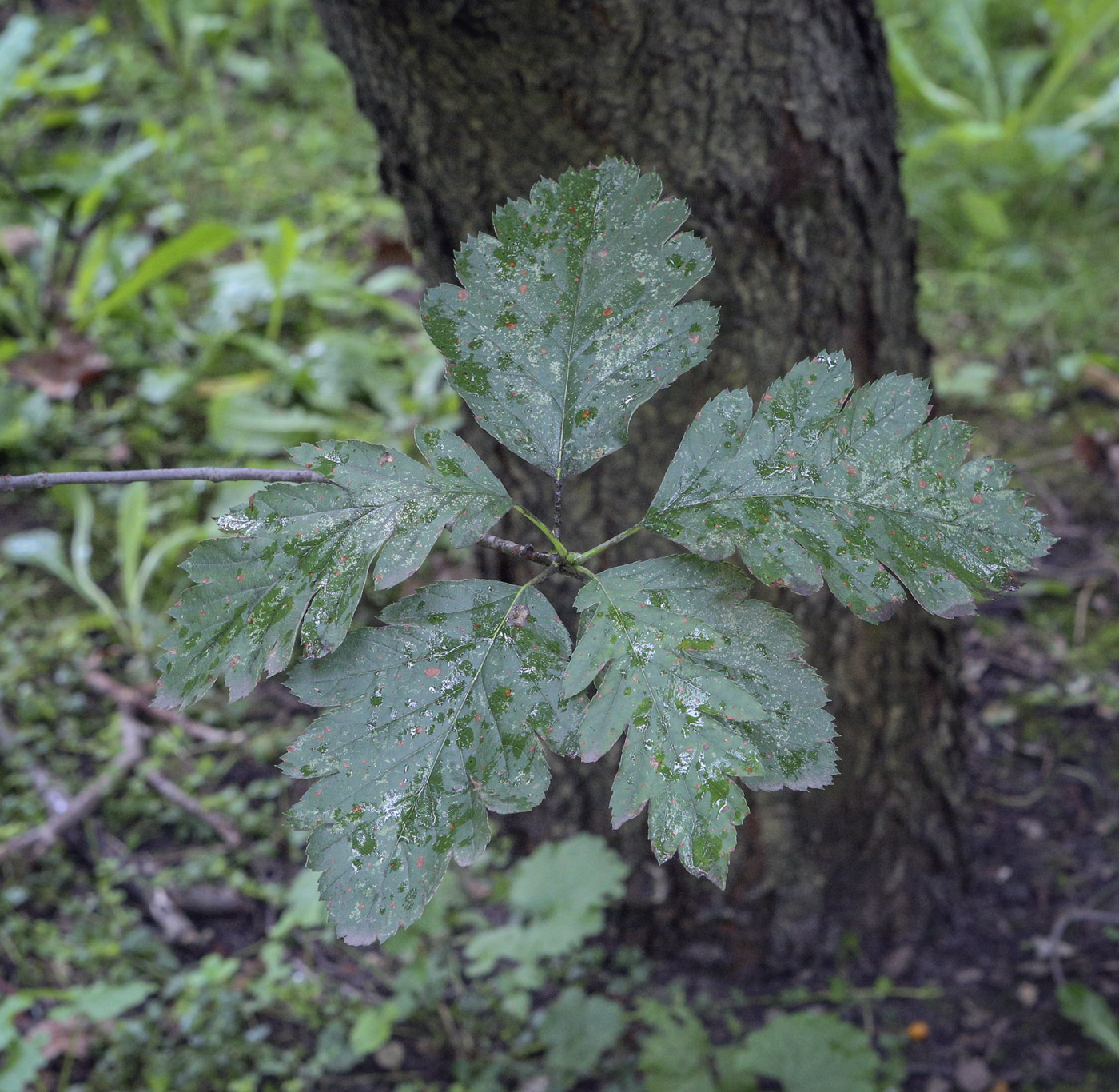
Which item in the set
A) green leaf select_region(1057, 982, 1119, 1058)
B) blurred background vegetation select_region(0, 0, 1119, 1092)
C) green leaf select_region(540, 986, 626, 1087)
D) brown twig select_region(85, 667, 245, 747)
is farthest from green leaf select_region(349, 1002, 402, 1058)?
green leaf select_region(1057, 982, 1119, 1058)

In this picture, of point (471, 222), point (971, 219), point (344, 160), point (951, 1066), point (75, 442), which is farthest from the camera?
point (344, 160)

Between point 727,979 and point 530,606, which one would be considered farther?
point 727,979

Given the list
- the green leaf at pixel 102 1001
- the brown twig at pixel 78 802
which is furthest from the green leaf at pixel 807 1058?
the brown twig at pixel 78 802

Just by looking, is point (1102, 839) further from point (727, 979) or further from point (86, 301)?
point (86, 301)

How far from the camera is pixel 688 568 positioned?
69 centimetres

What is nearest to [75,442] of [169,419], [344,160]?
[169,419]

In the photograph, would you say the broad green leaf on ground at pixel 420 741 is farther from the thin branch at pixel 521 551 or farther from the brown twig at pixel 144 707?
the brown twig at pixel 144 707

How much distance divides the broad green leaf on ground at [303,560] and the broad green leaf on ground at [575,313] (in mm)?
88

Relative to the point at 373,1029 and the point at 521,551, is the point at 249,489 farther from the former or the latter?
the point at 521,551

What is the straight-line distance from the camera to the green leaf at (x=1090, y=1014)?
1696 mm

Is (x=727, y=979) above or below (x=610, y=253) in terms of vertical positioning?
below

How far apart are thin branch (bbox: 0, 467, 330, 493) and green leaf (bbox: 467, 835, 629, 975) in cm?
126

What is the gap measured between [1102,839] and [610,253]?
1.92m

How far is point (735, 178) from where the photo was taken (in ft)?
4.32
